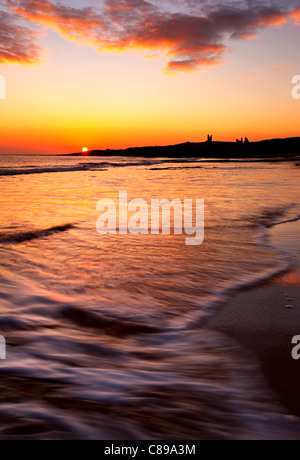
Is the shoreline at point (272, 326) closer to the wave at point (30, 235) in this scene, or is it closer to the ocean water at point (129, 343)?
the ocean water at point (129, 343)

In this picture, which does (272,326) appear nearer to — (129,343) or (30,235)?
(129,343)

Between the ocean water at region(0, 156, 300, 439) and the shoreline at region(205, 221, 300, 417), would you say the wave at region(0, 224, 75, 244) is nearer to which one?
the ocean water at region(0, 156, 300, 439)

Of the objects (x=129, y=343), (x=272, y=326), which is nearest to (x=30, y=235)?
(x=129, y=343)

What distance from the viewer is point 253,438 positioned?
1.73 metres

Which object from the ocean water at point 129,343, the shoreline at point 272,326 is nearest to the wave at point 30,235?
the ocean water at point 129,343

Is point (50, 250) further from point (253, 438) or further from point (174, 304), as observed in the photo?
point (253, 438)

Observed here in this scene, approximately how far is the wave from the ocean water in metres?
0.07

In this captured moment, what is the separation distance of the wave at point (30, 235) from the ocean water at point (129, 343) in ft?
0.24

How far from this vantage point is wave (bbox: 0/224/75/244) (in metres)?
5.94

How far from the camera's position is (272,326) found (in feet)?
9.45

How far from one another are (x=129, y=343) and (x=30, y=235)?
4.29 metres

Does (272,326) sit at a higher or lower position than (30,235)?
lower

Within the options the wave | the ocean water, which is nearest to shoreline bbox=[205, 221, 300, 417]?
the ocean water

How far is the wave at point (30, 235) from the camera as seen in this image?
5941 millimetres
